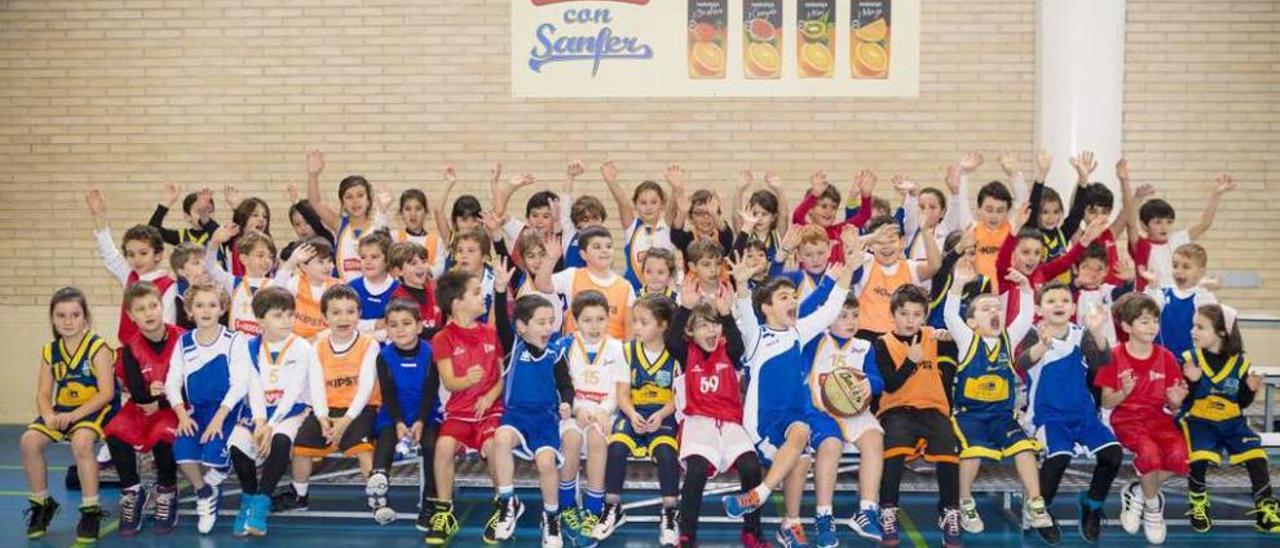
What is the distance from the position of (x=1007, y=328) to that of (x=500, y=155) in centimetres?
495

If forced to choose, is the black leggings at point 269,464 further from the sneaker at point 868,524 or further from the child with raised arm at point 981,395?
the child with raised arm at point 981,395

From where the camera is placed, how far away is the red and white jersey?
6156 mm

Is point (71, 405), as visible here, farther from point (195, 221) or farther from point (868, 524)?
point (868, 524)

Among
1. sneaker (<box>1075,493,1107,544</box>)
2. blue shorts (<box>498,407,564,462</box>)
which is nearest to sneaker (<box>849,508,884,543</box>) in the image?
sneaker (<box>1075,493,1107,544</box>)

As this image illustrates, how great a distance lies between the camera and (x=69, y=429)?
6410 mm

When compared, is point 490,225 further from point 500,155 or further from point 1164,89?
point 1164,89

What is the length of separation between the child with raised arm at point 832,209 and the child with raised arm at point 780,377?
204 cm

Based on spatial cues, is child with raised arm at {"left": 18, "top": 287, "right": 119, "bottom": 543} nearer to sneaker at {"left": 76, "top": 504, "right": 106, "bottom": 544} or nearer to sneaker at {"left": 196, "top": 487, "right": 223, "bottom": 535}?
sneaker at {"left": 76, "top": 504, "right": 106, "bottom": 544}

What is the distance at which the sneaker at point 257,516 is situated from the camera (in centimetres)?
624

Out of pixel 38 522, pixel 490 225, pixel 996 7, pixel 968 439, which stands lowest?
pixel 38 522

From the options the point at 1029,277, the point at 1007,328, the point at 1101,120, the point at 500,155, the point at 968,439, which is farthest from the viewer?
the point at 500,155

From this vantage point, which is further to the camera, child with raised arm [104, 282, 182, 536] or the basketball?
child with raised arm [104, 282, 182, 536]

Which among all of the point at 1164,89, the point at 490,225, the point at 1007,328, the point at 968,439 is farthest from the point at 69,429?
the point at 1164,89

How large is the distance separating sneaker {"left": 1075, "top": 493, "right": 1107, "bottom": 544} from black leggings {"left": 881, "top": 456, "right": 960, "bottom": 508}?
764 millimetres
